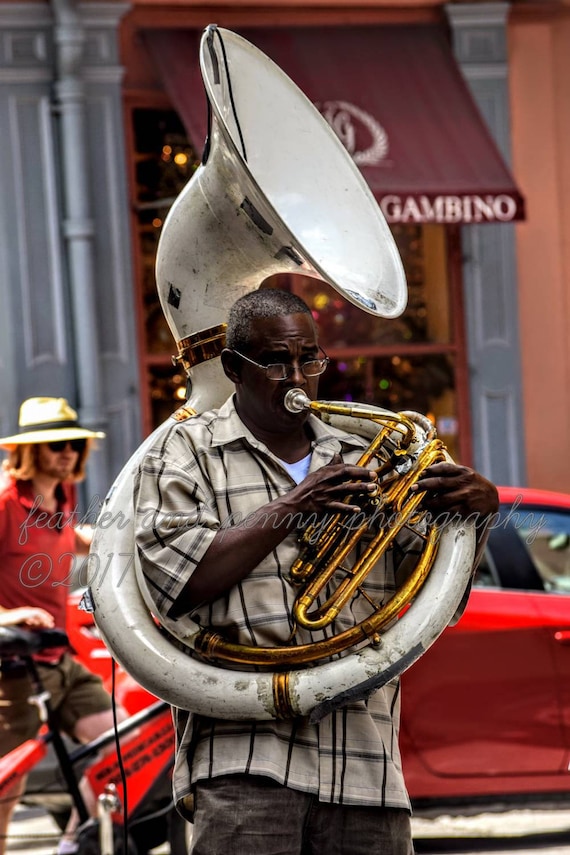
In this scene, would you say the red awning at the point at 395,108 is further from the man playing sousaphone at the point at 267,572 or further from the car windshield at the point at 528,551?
the man playing sousaphone at the point at 267,572

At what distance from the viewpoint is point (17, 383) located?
28.0 feet

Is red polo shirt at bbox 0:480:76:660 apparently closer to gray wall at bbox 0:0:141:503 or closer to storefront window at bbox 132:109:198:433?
gray wall at bbox 0:0:141:503

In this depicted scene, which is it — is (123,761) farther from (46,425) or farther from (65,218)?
(65,218)

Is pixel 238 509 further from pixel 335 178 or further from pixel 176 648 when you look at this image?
pixel 335 178

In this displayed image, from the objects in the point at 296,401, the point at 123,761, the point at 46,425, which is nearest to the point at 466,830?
the point at 123,761

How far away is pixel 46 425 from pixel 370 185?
3945 millimetres

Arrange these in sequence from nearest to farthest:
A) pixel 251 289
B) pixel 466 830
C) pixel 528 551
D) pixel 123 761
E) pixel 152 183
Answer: pixel 251 289 → pixel 123 761 → pixel 528 551 → pixel 466 830 → pixel 152 183

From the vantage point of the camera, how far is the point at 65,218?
338 inches

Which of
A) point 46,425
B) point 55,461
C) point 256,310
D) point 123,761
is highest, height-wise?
point 256,310

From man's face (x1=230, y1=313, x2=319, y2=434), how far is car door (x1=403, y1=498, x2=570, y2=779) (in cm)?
232

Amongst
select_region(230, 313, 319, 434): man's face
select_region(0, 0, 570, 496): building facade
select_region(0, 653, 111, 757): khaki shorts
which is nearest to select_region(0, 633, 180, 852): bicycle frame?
select_region(0, 653, 111, 757): khaki shorts

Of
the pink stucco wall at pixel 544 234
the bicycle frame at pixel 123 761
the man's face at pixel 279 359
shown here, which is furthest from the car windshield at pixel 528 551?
the pink stucco wall at pixel 544 234

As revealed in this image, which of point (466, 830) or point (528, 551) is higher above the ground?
point (528, 551)

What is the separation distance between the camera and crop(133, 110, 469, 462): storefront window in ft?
29.0
